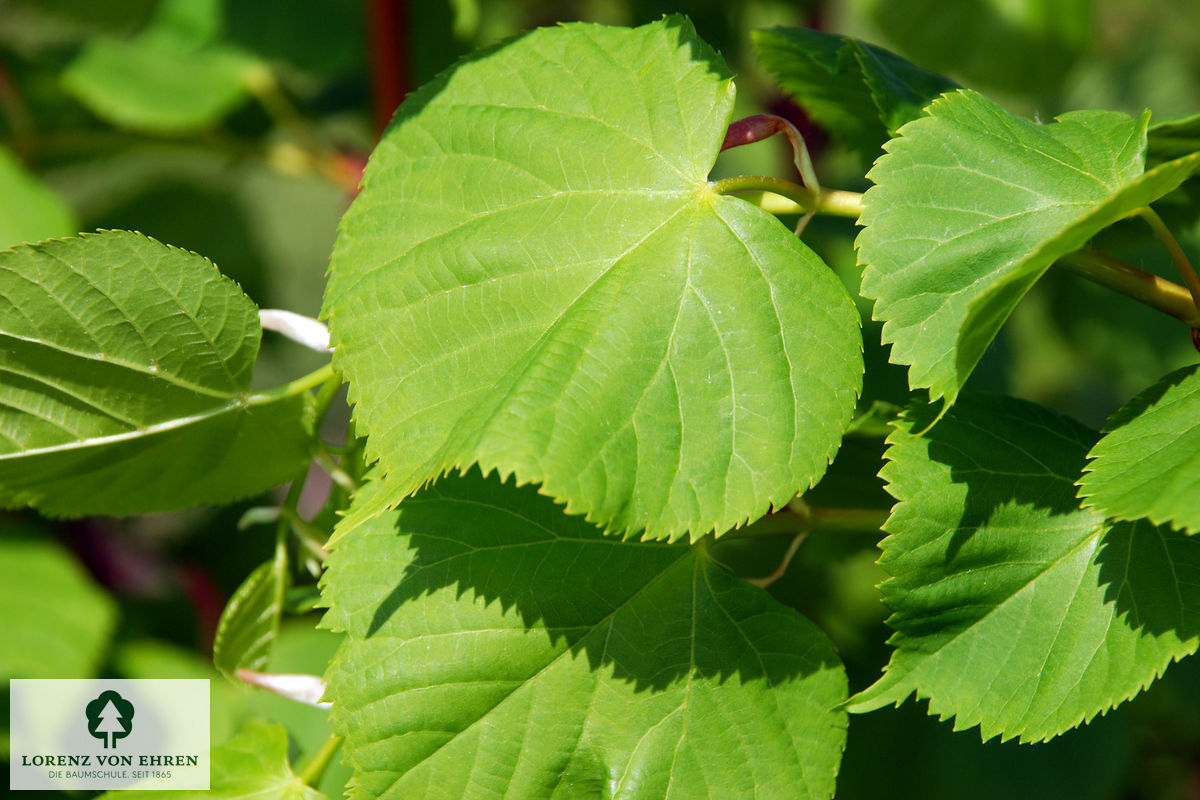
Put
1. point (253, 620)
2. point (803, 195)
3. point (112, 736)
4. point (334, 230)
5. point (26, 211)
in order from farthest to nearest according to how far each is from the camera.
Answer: point (334, 230), point (26, 211), point (112, 736), point (253, 620), point (803, 195)

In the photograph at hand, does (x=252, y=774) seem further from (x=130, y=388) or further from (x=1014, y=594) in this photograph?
(x=1014, y=594)

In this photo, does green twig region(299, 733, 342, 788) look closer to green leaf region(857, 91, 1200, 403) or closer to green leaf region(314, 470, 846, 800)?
green leaf region(314, 470, 846, 800)

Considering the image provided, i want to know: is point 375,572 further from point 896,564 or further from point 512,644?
point 896,564

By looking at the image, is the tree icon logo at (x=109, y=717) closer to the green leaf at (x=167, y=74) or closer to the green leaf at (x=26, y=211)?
the green leaf at (x=26, y=211)

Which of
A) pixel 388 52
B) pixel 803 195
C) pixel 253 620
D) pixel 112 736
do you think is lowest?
pixel 112 736

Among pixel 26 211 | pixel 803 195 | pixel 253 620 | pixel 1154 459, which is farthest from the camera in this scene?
pixel 26 211

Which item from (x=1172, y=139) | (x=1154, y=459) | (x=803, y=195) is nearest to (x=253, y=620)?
(x=803, y=195)

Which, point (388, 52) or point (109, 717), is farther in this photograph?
point (388, 52)
